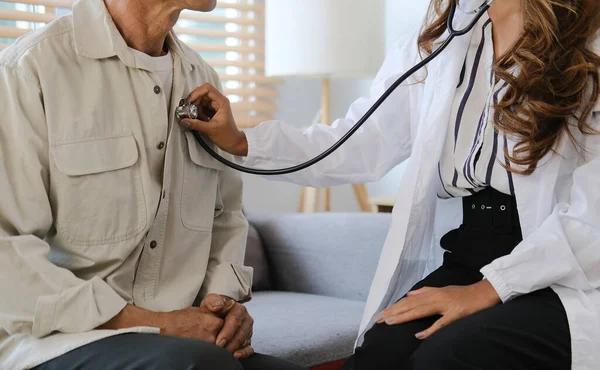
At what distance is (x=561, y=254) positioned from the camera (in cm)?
133

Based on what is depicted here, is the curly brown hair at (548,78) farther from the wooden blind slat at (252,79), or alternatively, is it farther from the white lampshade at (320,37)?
the wooden blind slat at (252,79)

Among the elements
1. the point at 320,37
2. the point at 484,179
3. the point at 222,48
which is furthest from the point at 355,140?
the point at 222,48

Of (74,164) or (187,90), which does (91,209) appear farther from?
(187,90)

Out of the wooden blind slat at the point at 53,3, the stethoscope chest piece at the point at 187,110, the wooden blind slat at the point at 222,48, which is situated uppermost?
the wooden blind slat at the point at 53,3

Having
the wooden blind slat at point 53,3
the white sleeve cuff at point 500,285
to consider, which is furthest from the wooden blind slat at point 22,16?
the white sleeve cuff at point 500,285

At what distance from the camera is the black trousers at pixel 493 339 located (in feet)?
4.06

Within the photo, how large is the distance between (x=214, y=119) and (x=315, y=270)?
0.99 metres

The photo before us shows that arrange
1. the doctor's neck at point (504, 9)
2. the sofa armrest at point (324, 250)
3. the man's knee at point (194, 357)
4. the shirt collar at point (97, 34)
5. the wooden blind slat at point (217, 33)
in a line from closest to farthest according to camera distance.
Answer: the man's knee at point (194, 357) → the shirt collar at point (97, 34) → the doctor's neck at point (504, 9) → the sofa armrest at point (324, 250) → the wooden blind slat at point (217, 33)

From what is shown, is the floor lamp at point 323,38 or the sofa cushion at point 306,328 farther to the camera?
the floor lamp at point 323,38

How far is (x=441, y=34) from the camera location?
1669 mm

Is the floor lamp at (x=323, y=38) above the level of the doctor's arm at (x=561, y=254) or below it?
above

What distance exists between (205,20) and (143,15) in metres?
1.64

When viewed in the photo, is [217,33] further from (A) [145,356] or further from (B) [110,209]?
(A) [145,356]

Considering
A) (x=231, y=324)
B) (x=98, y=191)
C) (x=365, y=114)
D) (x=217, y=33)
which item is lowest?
(x=231, y=324)
